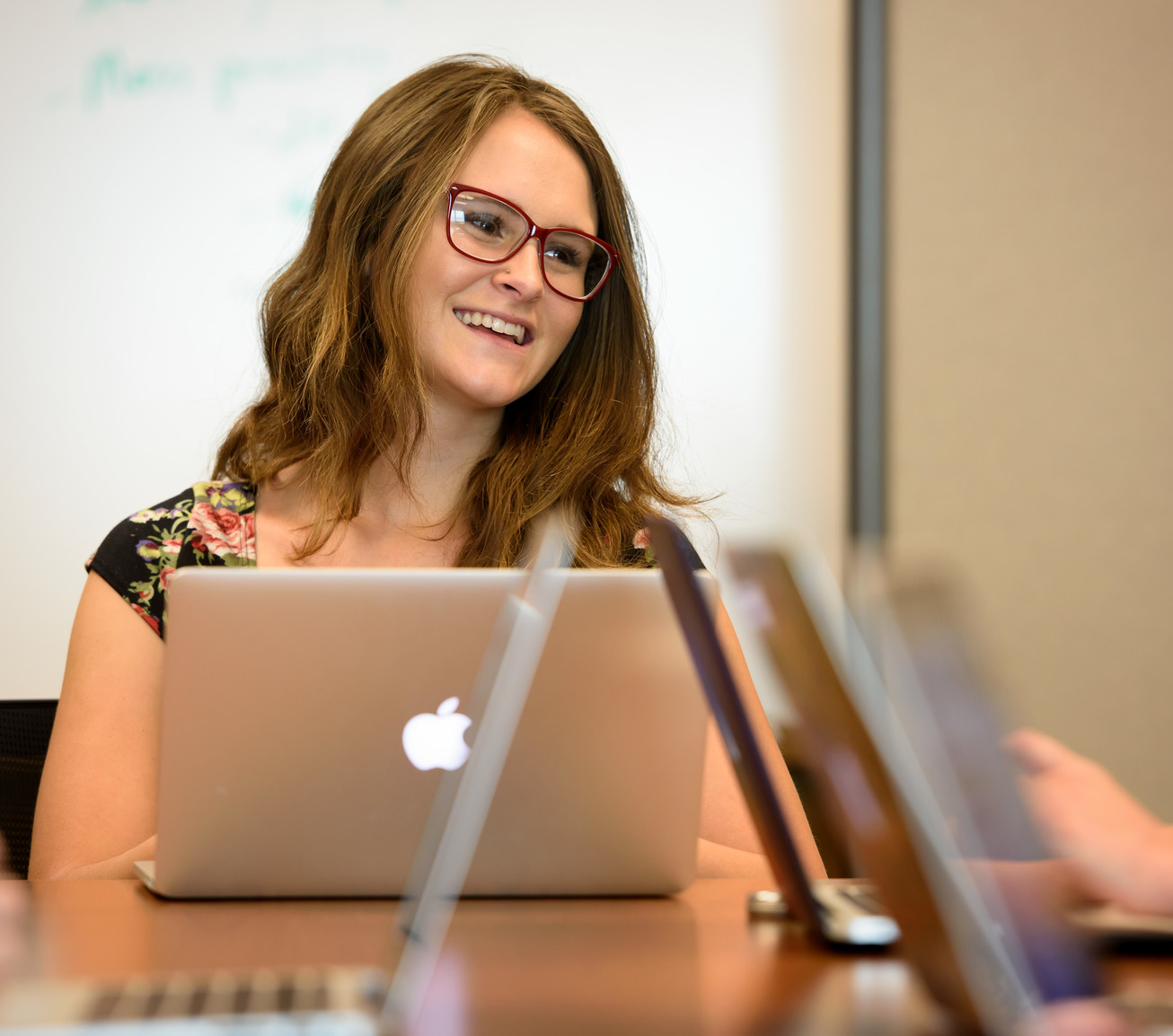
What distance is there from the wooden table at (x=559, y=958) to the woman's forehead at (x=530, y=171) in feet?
3.20

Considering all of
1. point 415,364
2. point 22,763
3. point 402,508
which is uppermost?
point 415,364

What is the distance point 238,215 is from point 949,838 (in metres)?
2.04

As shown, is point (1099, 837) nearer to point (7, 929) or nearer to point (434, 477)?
point (7, 929)

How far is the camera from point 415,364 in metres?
1.56

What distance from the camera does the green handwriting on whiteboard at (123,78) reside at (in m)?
2.18

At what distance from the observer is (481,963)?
2.28 ft

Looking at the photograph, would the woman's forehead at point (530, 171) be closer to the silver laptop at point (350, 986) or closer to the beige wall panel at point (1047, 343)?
the silver laptop at point (350, 986)

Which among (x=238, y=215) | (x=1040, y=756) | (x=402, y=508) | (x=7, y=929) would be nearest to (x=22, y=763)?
(x=402, y=508)

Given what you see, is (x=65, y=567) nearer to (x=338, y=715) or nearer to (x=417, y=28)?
(x=417, y=28)

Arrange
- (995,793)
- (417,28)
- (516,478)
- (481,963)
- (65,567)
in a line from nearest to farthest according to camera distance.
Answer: (995,793) → (481,963) → (516,478) → (65,567) → (417,28)

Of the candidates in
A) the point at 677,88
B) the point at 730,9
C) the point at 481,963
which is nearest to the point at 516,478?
the point at 481,963

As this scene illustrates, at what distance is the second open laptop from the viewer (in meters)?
0.80

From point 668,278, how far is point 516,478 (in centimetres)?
90

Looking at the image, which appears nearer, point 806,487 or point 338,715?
point 338,715
